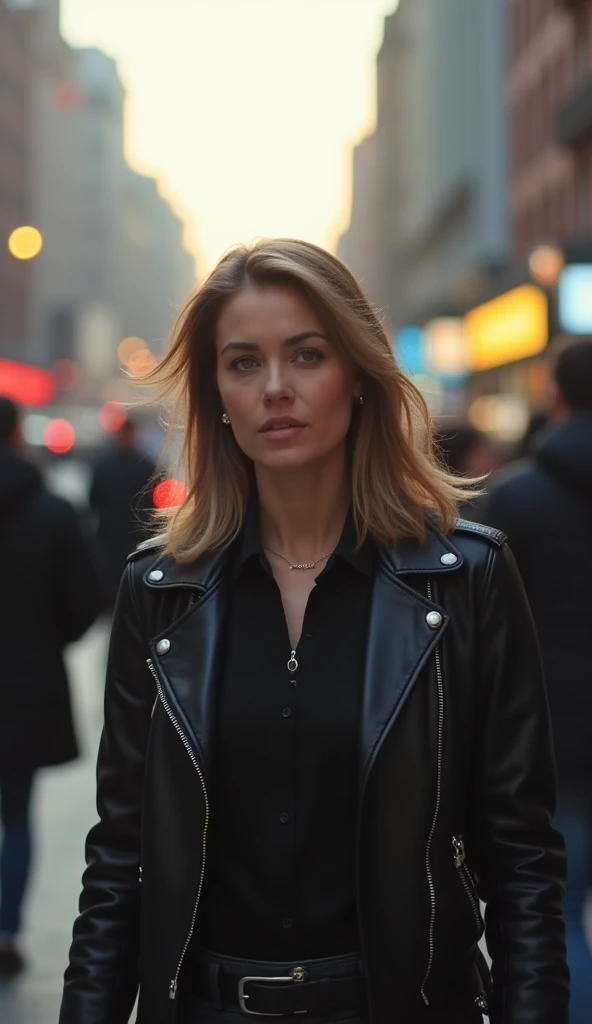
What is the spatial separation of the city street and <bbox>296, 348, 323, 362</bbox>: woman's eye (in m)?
3.47

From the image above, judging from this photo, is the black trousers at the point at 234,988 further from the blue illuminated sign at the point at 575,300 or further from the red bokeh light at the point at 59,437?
the red bokeh light at the point at 59,437

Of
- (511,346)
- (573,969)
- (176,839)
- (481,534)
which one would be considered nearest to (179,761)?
(176,839)

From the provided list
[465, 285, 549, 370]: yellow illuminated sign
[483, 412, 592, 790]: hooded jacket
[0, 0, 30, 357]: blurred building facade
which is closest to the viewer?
[483, 412, 592, 790]: hooded jacket

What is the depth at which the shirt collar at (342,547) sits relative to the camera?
2.81 metres

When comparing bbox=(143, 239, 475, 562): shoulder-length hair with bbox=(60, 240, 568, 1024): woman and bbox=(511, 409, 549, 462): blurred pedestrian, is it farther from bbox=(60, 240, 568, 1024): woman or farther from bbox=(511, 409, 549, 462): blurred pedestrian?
bbox=(511, 409, 549, 462): blurred pedestrian

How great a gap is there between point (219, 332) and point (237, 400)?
144 millimetres

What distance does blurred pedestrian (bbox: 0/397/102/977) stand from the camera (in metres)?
6.31

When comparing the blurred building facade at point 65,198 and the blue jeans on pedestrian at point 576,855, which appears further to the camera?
the blurred building facade at point 65,198

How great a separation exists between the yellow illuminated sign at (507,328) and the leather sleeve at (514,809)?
27.9 m

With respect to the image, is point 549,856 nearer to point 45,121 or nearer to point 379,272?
point 45,121

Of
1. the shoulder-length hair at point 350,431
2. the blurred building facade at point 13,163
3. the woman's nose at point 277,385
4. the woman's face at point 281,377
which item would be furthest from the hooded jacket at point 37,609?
the blurred building facade at point 13,163

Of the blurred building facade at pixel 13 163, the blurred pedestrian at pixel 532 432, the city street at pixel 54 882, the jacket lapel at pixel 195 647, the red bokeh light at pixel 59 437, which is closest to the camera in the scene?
the jacket lapel at pixel 195 647

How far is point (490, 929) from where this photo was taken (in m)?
2.70

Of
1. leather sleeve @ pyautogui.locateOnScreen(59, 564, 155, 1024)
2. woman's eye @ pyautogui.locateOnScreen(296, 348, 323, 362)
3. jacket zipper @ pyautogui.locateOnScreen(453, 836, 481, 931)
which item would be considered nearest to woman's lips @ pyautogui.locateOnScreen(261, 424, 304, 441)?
woman's eye @ pyautogui.locateOnScreen(296, 348, 323, 362)
